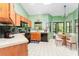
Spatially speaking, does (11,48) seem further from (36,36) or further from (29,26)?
(36,36)

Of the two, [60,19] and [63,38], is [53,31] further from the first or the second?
[63,38]

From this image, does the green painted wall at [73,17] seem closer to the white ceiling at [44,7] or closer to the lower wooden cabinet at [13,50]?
the white ceiling at [44,7]

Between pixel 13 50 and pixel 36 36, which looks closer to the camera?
pixel 13 50

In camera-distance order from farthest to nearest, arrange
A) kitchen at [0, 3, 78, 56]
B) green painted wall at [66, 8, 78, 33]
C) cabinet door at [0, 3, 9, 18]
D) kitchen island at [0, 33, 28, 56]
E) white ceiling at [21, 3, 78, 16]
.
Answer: green painted wall at [66, 8, 78, 33] < white ceiling at [21, 3, 78, 16] < kitchen at [0, 3, 78, 56] < cabinet door at [0, 3, 9, 18] < kitchen island at [0, 33, 28, 56]

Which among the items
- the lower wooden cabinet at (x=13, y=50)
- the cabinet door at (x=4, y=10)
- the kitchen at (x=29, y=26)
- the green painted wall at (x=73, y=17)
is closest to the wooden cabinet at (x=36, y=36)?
the kitchen at (x=29, y=26)

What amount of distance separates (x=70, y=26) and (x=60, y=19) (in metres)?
1.82

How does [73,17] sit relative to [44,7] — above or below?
below

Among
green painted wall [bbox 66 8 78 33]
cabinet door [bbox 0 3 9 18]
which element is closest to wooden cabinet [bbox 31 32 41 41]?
green painted wall [bbox 66 8 78 33]

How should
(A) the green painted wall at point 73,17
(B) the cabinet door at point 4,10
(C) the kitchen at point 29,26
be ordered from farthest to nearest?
(A) the green painted wall at point 73,17 → (C) the kitchen at point 29,26 → (B) the cabinet door at point 4,10

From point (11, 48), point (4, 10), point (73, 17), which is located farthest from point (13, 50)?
point (73, 17)

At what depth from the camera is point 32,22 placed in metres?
7.46

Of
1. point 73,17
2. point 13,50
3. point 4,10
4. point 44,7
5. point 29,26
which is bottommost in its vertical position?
point 13,50

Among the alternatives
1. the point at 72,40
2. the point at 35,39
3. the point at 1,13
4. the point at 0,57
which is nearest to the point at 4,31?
the point at 1,13

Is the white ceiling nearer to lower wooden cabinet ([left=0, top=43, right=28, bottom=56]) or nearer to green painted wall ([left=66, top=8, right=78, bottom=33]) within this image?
green painted wall ([left=66, top=8, right=78, bottom=33])
